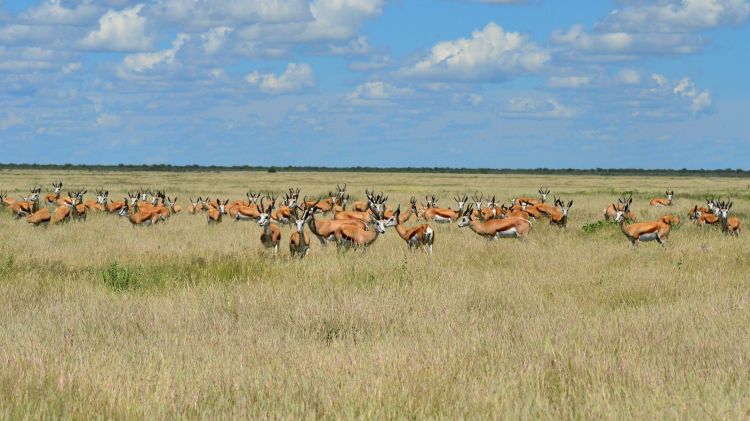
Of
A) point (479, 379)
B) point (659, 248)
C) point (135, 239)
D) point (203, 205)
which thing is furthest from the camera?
point (203, 205)

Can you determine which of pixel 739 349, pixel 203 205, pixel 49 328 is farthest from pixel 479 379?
pixel 203 205

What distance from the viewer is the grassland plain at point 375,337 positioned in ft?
17.1

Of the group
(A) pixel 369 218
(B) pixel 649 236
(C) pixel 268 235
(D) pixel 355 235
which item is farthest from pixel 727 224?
(C) pixel 268 235

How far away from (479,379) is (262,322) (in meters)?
2.98

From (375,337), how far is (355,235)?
906cm

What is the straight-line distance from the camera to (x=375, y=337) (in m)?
7.57

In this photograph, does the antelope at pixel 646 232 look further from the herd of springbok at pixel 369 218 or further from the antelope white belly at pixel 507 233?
the antelope white belly at pixel 507 233

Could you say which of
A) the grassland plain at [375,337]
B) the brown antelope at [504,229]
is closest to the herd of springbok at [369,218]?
the brown antelope at [504,229]

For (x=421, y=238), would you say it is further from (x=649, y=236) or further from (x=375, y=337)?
(x=375, y=337)

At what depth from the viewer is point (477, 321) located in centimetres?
820

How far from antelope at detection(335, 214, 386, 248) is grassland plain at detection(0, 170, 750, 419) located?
2002 mm

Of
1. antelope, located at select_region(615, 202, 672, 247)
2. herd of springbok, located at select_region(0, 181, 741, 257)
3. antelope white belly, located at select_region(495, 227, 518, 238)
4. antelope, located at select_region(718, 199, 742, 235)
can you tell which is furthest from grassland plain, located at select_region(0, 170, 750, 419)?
antelope, located at select_region(718, 199, 742, 235)

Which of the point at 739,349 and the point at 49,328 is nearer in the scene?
the point at 739,349

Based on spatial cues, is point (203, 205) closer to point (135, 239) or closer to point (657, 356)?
point (135, 239)
